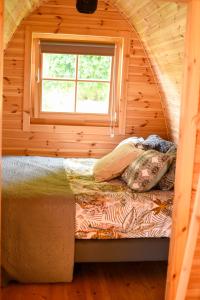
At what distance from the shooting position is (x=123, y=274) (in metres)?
3.32

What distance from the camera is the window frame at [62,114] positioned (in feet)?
14.0

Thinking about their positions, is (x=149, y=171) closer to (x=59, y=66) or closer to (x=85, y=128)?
(x=85, y=128)

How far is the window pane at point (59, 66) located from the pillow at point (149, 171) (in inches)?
63.9

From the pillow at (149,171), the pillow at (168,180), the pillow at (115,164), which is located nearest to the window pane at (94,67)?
the pillow at (115,164)

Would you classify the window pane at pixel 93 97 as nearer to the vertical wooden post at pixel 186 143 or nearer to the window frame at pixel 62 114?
the window frame at pixel 62 114

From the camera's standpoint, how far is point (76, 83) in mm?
4508

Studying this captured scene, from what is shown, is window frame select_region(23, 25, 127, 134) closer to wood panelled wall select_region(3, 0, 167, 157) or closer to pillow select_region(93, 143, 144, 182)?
wood panelled wall select_region(3, 0, 167, 157)

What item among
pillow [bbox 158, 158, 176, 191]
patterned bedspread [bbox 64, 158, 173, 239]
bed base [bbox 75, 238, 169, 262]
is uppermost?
pillow [bbox 158, 158, 176, 191]

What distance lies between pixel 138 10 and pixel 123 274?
87.6 inches

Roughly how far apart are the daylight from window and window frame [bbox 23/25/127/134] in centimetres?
9

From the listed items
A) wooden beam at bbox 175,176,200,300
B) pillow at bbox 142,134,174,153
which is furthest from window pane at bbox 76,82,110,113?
wooden beam at bbox 175,176,200,300

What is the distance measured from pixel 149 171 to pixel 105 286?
0.91m

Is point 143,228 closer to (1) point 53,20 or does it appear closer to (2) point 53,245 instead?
(2) point 53,245

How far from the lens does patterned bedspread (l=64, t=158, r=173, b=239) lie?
3035mm
